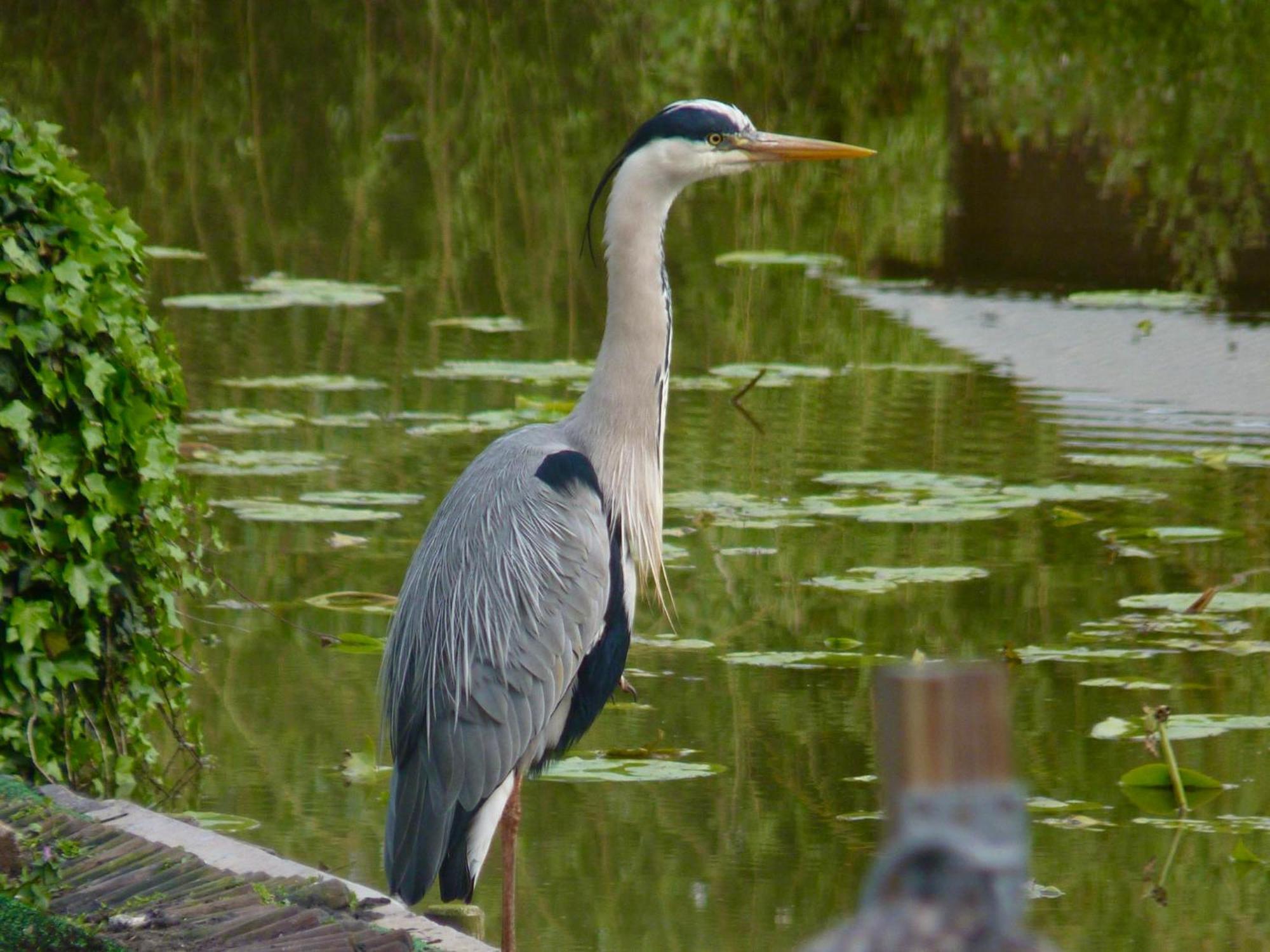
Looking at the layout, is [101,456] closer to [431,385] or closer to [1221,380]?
[431,385]

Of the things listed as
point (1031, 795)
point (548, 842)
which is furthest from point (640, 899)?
point (1031, 795)

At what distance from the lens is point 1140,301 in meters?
9.99

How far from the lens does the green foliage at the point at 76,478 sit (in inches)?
152

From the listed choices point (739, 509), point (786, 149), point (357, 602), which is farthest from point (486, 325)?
point (786, 149)

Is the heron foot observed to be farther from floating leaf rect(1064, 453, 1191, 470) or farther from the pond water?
floating leaf rect(1064, 453, 1191, 470)

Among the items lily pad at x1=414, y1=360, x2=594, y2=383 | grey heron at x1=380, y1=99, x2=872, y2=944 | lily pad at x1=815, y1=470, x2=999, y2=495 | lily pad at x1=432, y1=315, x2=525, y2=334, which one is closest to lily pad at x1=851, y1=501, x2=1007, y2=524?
lily pad at x1=815, y1=470, x2=999, y2=495

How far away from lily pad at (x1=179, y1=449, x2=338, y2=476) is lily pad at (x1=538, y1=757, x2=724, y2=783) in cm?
253

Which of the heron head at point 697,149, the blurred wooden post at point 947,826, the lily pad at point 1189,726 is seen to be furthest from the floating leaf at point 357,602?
the blurred wooden post at point 947,826

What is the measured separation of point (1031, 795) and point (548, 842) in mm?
1177

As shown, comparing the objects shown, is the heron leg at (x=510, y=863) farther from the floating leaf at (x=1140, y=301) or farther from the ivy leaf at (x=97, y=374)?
the floating leaf at (x=1140, y=301)

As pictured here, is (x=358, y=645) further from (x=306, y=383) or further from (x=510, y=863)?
(x=306, y=383)

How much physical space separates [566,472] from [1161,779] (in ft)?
5.40

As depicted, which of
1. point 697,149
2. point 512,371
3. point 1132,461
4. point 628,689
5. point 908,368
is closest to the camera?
point 697,149

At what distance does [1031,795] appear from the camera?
4.65 m
